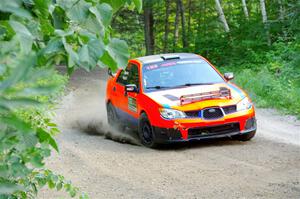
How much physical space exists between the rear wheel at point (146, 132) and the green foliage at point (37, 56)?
961cm

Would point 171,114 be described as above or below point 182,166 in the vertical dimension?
above

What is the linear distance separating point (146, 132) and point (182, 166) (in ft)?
7.76

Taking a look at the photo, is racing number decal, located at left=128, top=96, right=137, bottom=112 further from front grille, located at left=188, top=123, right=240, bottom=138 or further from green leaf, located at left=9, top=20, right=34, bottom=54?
green leaf, located at left=9, top=20, right=34, bottom=54

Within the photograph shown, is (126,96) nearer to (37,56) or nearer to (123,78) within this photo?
(123,78)

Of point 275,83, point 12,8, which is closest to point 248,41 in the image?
point 275,83

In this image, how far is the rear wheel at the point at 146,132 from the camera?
1243cm

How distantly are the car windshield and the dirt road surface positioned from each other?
1.22 meters

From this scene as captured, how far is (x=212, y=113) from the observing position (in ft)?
39.9

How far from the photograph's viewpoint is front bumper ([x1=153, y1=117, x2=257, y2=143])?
12.1 meters

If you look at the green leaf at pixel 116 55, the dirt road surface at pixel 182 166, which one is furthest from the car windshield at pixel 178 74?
the green leaf at pixel 116 55

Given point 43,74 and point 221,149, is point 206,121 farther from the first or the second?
point 43,74

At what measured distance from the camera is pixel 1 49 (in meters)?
1.31

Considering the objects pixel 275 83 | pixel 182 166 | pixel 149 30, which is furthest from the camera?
pixel 149 30

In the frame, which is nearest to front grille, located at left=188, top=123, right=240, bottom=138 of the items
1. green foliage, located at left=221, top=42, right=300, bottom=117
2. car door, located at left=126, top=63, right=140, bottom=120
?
car door, located at left=126, top=63, right=140, bottom=120
